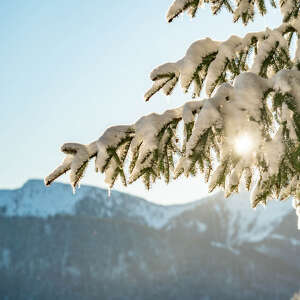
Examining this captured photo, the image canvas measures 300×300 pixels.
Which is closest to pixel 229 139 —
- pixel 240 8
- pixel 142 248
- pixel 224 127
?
pixel 224 127

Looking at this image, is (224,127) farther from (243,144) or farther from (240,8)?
(240,8)

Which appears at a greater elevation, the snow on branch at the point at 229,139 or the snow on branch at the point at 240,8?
the snow on branch at the point at 240,8

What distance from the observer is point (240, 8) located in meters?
3.23

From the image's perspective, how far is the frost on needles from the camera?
185cm

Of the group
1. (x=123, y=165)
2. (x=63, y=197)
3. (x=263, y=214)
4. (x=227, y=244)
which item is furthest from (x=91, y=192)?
(x=123, y=165)

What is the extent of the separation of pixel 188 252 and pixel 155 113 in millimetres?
162409

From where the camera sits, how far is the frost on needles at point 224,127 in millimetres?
1848

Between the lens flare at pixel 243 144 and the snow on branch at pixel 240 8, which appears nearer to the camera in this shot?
the lens flare at pixel 243 144

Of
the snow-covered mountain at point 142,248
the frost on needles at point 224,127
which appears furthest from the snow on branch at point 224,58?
the snow-covered mountain at point 142,248

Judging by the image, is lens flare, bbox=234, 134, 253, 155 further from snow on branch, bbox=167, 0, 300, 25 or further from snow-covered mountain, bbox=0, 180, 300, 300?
snow-covered mountain, bbox=0, 180, 300, 300

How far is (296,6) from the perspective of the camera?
280 centimetres

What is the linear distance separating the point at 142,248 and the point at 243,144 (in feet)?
535

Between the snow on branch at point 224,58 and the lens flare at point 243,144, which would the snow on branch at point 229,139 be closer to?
the lens flare at point 243,144

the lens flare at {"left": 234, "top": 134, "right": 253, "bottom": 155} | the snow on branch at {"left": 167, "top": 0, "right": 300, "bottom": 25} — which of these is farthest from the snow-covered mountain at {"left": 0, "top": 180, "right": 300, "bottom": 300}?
the lens flare at {"left": 234, "top": 134, "right": 253, "bottom": 155}
